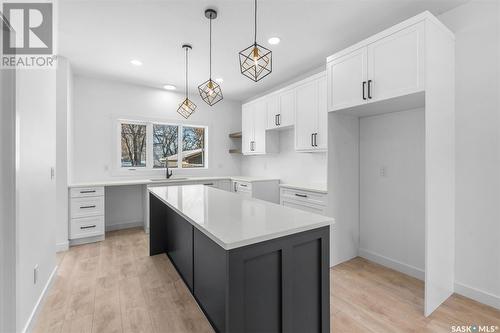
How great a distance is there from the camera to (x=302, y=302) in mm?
1424

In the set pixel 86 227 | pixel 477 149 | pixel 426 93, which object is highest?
pixel 426 93

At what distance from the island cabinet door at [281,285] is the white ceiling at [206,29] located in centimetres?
224

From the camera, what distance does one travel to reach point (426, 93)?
1993 mm

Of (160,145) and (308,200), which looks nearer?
(308,200)

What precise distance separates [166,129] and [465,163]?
4.91m

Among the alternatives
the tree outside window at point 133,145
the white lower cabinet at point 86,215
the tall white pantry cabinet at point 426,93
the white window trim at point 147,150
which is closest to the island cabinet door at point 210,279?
the tall white pantry cabinet at point 426,93

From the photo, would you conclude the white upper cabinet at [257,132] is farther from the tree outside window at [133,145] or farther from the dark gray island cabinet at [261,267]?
the dark gray island cabinet at [261,267]

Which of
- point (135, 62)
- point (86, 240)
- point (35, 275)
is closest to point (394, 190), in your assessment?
point (35, 275)

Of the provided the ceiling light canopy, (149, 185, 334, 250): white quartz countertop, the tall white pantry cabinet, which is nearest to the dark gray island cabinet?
(149, 185, 334, 250): white quartz countertop

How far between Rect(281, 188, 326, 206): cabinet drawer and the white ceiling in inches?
77.7

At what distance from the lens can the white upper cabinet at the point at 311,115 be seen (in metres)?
3.26

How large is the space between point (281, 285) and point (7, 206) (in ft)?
5.96

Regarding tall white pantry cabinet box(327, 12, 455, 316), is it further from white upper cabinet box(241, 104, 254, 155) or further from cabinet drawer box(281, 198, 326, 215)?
white upper cabinet box(241, 104, 254, 155)

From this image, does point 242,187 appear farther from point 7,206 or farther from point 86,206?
point 7,206
